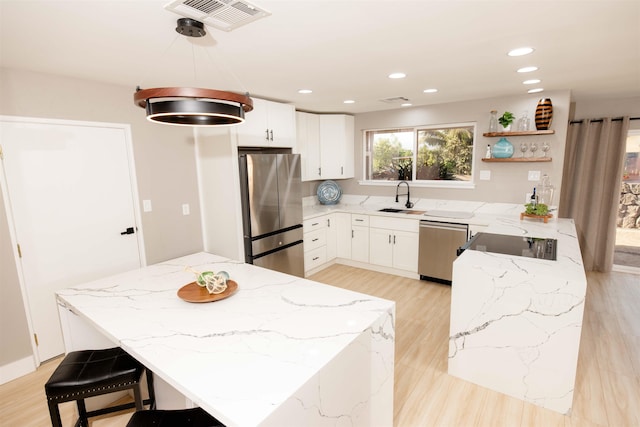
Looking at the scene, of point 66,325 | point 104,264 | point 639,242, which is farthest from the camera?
point 639,242

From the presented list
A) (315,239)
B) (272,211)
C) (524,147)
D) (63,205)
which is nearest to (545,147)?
(524,147)

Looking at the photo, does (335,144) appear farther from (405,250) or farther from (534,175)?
(534,175)

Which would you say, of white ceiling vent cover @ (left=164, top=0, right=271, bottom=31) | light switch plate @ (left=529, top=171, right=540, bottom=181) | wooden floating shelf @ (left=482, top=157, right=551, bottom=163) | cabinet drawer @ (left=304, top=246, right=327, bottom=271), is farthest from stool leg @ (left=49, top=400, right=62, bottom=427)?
light switch plate @ (left=529, top=171, right=540, bottom=181)

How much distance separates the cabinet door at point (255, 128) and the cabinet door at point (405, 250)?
205 cm

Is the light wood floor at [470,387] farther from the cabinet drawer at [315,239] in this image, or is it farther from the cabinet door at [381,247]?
the cabinet drawer at [315,239]

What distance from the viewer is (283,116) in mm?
3822

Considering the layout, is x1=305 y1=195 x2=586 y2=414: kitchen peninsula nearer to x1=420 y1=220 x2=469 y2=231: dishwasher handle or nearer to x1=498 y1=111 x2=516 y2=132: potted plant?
x1=420 y1=220 x2=469 y2=231: dishwasher handle

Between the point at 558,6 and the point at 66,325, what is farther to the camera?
the point at 66,325

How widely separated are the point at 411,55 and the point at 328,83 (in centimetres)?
92

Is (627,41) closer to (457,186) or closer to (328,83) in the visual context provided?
(328,83)

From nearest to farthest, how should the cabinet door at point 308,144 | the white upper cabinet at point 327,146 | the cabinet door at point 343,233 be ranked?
1. the cabinet door at point 308,144
2. the white upper cabinet at point 327,146
3. the cabinet door at point 343,233

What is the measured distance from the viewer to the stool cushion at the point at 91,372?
59.5 inches

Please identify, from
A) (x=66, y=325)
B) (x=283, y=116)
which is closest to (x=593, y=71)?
(x=283, y=116)

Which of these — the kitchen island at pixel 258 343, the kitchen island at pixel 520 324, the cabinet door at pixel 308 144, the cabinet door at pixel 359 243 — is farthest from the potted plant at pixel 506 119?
the kitchen island at pixel 258 343
